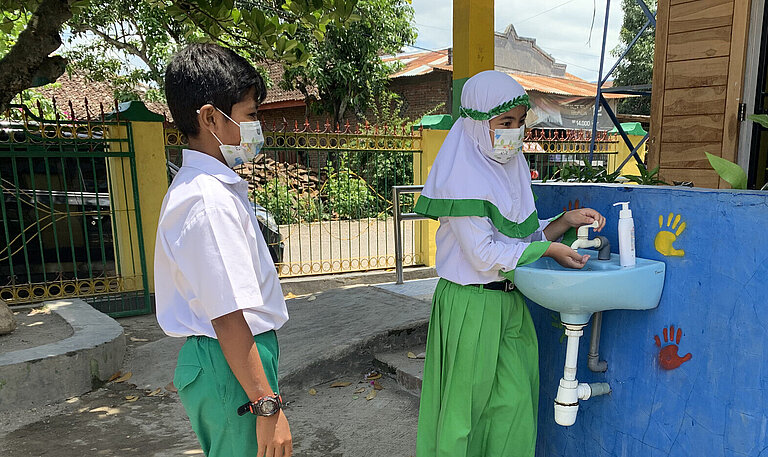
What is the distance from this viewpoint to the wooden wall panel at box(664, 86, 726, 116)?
3.44 meters

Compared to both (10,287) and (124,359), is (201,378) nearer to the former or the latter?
(124,359)

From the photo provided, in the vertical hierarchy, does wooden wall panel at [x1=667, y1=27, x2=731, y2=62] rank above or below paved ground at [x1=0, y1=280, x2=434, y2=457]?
above

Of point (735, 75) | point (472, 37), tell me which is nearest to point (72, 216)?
point (472, 37)

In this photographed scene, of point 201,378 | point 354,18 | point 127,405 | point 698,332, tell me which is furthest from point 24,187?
point 698,332

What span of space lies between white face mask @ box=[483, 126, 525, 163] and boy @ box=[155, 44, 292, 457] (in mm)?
850

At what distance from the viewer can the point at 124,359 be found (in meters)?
3.88

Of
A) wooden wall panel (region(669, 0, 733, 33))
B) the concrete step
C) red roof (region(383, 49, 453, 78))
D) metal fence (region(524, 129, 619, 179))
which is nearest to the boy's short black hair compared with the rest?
the concrete step

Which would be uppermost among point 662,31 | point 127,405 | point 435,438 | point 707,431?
point 662,31

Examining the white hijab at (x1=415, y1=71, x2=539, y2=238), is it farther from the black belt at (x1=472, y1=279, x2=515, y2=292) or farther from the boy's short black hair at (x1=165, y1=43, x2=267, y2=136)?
the boy's short black hair at (x1=165, y1=43, x2=267, y2=136)

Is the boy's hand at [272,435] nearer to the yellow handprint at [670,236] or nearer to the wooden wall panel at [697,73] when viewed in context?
the yellow handprint at [670,236]

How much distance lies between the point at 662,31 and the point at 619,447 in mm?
3045

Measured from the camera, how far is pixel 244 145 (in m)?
1.41

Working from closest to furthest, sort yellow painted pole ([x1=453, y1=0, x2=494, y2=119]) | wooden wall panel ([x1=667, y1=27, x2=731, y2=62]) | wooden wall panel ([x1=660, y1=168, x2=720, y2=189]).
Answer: wooden wall panel ([x1=667, y1=27, x2=731, y2=62]) → wooden wall panel ([x1=660, y1=168, x2=720, y2=189]) → yellow painted pole ([x1=453, y1=0, x2=494, y2=119])

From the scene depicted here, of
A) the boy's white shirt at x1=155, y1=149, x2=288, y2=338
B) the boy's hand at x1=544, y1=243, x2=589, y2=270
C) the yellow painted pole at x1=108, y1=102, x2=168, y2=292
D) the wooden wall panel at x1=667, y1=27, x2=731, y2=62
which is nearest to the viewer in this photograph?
the boy's white shirt at x1=155, y1=149, x2=288, y2=338
